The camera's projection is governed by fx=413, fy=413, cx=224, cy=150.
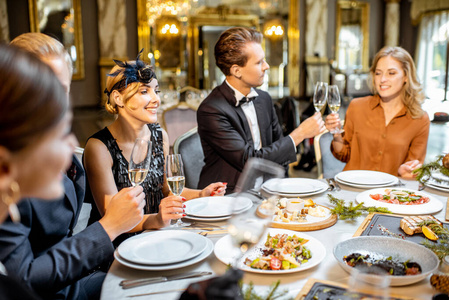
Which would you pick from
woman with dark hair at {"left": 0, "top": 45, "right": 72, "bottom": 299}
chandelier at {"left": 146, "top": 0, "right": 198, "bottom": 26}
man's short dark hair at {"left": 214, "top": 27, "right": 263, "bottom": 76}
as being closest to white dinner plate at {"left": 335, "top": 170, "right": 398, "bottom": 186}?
man's short dark hair at {"left": 214, "top": 27, "right": 263, "bottom": 76}

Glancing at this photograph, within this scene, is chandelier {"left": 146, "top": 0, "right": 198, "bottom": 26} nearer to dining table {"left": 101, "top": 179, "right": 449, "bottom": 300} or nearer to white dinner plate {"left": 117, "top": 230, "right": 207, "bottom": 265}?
white dinner plate {"left": 117, "top": 230, "right": 207, "bottom": 265}

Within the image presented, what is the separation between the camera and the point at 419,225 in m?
1.36

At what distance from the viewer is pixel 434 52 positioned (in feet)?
28.3

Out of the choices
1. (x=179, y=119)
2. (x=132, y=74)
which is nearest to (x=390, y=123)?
(x=132, y=74)

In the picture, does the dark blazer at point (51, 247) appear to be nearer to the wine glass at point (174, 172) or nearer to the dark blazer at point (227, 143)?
the wine glass at point (174, 172)

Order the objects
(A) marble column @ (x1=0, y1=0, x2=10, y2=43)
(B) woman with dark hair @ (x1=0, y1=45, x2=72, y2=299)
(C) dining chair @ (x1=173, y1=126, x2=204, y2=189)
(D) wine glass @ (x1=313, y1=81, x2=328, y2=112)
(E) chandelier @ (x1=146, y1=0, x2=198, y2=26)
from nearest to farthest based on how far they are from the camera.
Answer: (B) woman with dark hair @ (x1=0, y1=45, x2=72, y2=299) → (D) wine glass @ (x1=313, y1=81, x2=328, y2=112) → (C) dining chair @ (x1=173, y1=126, x2=204, y2=189) → (A) marble column @ (x1=0, y1=0, x2=10, y2=43) → (E) chandelier @ (x1=146, y1=0, x2=198, y2=26)

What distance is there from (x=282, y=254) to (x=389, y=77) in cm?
186

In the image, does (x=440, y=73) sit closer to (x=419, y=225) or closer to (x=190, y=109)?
(x=190, y=109)

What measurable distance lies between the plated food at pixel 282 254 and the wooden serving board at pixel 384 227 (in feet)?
0.84

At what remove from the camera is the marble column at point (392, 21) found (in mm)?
9219

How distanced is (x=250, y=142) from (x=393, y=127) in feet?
2.97

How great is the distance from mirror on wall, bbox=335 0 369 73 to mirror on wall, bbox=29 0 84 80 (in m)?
5.24

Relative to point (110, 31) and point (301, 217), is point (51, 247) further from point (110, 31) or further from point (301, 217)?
point (110, 31)

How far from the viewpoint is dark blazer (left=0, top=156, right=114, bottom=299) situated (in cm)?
108
